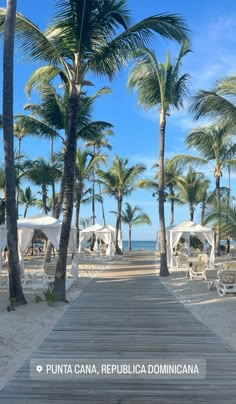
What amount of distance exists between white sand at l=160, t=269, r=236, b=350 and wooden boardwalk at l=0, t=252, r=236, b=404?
215 millimetres

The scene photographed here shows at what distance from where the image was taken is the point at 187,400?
3.96m

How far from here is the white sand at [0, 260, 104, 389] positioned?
5157 mm

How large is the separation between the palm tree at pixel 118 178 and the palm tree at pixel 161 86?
16.9 m

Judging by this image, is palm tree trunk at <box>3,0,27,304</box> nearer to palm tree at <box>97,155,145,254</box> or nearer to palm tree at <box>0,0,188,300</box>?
palm tree at <box>0,0,188,300</box>

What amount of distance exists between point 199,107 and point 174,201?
84.9 ft

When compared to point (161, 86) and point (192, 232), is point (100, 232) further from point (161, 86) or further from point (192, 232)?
point (161, 86)

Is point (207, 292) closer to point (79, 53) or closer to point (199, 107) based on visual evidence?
point (199, 107)

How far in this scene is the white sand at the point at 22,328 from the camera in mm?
5157

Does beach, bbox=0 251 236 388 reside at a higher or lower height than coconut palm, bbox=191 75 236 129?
lower

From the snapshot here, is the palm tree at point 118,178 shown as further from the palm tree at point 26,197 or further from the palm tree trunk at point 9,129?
the palm tree trunk at point 9,129

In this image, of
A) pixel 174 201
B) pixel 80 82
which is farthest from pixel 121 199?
pixel 80 82

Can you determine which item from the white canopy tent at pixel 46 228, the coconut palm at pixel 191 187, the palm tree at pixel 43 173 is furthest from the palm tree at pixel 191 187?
the white canopy tent at pixel 46 228

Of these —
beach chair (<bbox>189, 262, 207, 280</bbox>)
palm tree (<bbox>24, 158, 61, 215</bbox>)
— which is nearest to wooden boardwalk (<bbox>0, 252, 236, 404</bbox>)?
beach chair (<bbox>189, 262, 207, 280</bbox>)

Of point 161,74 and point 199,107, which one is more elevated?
point 161,74
